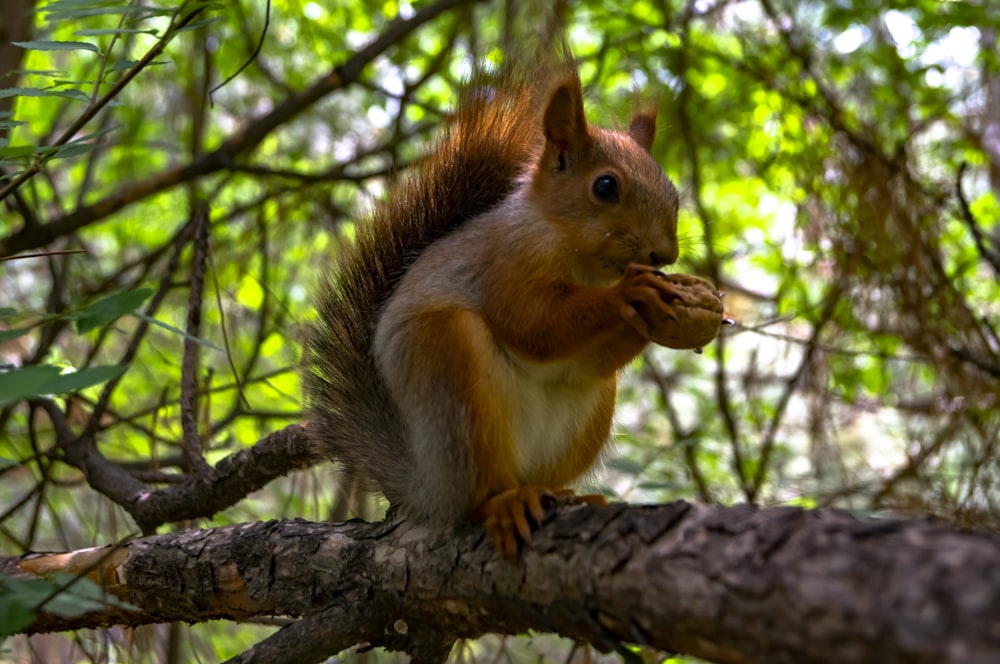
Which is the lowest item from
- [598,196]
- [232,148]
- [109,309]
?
[109,309]

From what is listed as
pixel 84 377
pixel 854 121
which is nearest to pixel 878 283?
pixel 854 121

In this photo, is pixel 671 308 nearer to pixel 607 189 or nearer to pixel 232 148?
pixel 607 189

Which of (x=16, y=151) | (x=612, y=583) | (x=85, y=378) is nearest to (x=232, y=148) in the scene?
(x=16, y=151)

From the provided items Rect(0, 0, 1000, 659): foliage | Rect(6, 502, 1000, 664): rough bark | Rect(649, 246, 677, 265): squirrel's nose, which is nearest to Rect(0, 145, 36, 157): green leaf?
Rect(6, 502, 1000, 664): rough bark

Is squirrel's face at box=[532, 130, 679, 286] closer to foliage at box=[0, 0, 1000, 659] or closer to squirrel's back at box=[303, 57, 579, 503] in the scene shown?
squirrel's back at box=[303, 57, 579, 503]

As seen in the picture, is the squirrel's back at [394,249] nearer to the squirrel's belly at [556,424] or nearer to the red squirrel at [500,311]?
the red squirrel at [500,311]

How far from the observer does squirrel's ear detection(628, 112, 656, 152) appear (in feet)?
6.40

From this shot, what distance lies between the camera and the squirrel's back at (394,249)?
61.4 inches

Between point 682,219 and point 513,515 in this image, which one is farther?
point 682,219

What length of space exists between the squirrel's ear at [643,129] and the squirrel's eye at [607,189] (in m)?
0.37

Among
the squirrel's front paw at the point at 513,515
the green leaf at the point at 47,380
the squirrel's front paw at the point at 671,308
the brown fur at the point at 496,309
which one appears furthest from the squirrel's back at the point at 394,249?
the green leaf at the point at 47,380

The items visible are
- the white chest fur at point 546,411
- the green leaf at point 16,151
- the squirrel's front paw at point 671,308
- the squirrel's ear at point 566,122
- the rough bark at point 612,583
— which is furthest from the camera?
the squirrel's ear at point 566,122

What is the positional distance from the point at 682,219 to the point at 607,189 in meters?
1.35

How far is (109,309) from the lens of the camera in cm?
99
